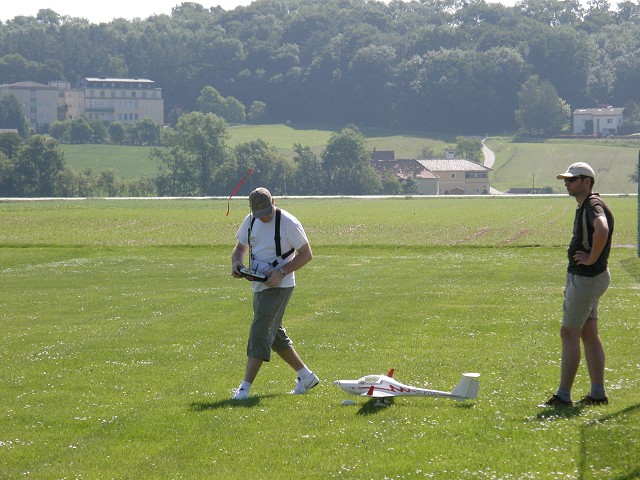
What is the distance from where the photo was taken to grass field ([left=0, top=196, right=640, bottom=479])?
944cm

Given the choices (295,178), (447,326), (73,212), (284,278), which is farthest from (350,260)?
(295,178)

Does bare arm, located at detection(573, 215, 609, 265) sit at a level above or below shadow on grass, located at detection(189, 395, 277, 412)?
above

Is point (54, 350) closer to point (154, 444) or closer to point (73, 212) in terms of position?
point (154, 444)

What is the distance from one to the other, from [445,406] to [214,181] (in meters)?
144

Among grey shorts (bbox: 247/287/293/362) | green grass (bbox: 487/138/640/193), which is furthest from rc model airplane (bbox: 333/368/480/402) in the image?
green grass (bbox: 487/138/640/193)

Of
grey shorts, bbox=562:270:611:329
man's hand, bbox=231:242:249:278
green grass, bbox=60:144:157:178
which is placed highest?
man's hand, bbox=231:242:249:278

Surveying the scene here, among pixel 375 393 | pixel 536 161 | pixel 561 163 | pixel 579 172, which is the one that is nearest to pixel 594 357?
pixel 579 172

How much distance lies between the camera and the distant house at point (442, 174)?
554 ft

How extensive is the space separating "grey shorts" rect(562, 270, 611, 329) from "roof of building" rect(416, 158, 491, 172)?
160 metres

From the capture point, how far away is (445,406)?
11.5m

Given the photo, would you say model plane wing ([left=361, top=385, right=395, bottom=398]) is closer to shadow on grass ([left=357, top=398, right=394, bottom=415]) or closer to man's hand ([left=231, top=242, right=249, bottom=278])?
shadow on grass ([left=357, top=398, right=394, bottom=415])

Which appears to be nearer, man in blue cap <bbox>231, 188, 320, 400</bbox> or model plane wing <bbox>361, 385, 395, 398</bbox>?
model plane wing <bbox>361, 385, 395, 398</bbox>

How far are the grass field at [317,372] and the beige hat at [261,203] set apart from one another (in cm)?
202

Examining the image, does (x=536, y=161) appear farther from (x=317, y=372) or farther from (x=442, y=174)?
(x=317, y=372)
